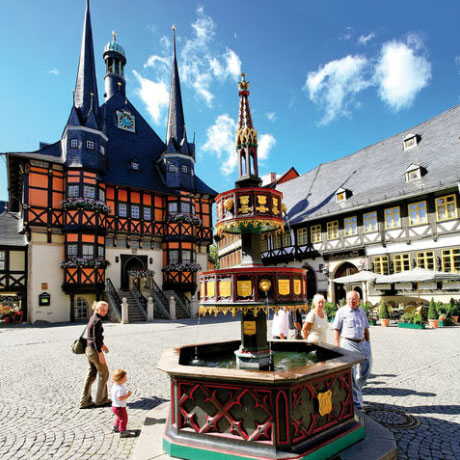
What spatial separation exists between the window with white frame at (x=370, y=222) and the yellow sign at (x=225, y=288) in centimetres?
1904

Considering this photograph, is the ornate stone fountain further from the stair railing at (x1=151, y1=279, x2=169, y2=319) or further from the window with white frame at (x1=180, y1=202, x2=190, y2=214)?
the window with white frame at (x1=180, y1=202, x2=190, y2=214)

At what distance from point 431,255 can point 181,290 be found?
16.8 metres

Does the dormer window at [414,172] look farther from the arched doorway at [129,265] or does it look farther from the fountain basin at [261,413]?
the arched doorway at [129,265]

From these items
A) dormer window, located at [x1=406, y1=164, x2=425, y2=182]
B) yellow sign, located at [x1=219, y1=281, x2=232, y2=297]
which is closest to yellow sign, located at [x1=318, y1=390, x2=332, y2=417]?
yellow sign, located at [x1=219, y1=281, x2=232, y2=297]

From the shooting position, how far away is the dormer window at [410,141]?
22.4 meters

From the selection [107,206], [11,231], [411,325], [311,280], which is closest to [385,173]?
[311,280]

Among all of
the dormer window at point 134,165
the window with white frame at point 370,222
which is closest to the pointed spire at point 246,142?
the window with white frame at point 370,222

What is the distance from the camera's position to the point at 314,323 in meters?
6.36

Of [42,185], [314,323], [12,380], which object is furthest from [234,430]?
[42,185]

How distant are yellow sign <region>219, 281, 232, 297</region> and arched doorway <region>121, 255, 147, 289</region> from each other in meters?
22.1

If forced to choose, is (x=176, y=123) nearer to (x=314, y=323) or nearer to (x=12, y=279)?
(x=12, y=279)

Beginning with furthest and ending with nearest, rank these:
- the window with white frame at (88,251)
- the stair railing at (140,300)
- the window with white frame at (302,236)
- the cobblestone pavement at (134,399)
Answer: the window with white frame at (302,236) → the window with white frame at (88,251) → the stair railing at (140,300) → the cobblestone pavement at (134,399)

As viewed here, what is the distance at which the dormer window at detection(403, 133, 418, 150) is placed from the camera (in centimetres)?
2244

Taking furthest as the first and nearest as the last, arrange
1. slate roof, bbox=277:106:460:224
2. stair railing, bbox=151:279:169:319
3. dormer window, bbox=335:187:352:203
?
dormer window, bbox=335:187:352:203, stair railing, bbox=151:279:169:319, slate roof, bbox=277:106:460:224
